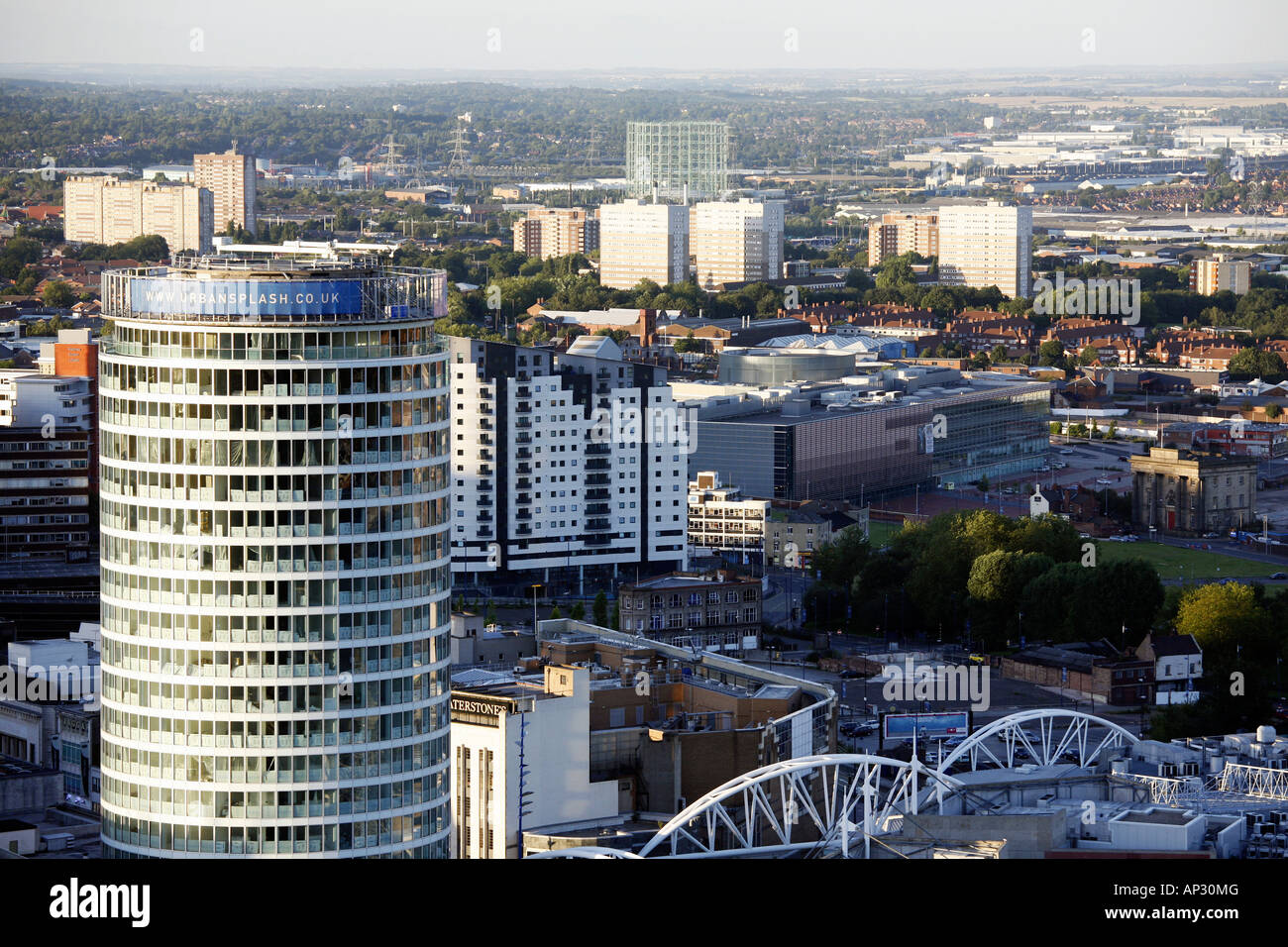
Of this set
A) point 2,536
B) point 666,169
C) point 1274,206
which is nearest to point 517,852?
point 2,536

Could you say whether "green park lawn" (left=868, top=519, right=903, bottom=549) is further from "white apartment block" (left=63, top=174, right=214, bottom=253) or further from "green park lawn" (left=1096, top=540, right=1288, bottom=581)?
"white apartment block" (left=63, top=174, right=214, bottom=253)

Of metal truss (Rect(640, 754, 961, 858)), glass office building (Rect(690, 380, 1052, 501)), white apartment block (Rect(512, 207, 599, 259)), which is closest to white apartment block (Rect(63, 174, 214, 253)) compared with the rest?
white apartment block (Rect(512, 207, 599, 259))

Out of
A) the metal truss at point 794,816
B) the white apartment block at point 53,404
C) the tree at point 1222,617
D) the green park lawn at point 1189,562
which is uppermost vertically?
the white apartment block at point 53,404

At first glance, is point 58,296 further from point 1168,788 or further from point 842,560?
point 1168,788

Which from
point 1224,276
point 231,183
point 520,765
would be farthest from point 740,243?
point 520,765

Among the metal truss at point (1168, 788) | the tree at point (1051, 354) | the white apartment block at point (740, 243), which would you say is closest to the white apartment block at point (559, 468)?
the metal truss at point (1168, 788)

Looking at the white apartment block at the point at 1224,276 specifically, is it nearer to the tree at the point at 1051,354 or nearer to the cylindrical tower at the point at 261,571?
the tree at the point at 1051,354
